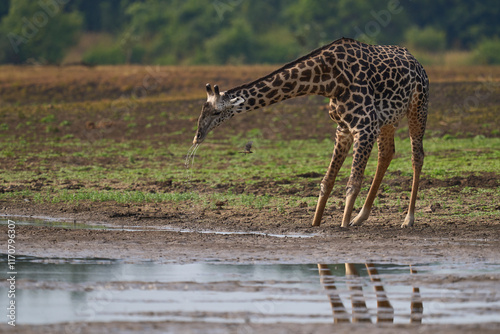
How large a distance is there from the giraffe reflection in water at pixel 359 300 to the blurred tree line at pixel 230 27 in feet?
117

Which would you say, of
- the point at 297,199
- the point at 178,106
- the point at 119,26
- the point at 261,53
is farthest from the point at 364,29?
the point at 297,199

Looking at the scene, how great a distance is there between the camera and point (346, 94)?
1053cm

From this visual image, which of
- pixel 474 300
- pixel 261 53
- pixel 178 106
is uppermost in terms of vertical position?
pixel 261 53

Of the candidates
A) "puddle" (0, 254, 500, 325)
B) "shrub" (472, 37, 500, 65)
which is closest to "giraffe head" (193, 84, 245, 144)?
"puddle" (0, 254, 500, 325)

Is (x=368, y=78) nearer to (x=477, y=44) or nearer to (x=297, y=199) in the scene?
(x=297, y=199)

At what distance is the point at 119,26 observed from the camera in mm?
54906

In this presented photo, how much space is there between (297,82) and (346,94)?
0.60 metres

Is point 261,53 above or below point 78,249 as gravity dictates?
above

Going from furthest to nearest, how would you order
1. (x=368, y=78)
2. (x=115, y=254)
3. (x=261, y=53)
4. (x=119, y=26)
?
1. (x=119, y=26)
2. (x=261, y=53)
3. (x=368, y=78)
4. (x=115, y=254)

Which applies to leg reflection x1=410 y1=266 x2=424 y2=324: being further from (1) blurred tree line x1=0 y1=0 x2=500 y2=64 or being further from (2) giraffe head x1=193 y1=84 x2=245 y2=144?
(1) blurred tree line x1=0 y1=0 x2=500 y2=64

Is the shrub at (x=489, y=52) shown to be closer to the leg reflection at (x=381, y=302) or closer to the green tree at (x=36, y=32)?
the green tree at (x=36, y=32)

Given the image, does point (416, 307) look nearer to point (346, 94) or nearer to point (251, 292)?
point (251, 292)

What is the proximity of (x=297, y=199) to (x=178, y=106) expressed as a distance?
45.4 feet

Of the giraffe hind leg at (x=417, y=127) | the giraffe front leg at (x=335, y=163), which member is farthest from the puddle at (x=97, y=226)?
the giraffe hind leg at (x=417, y=127)
